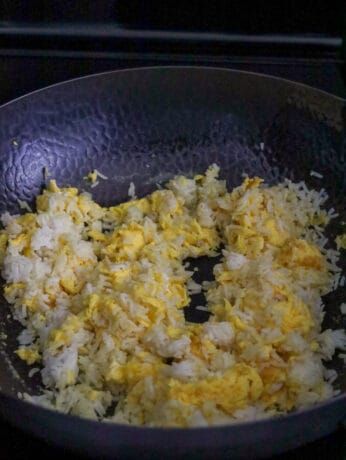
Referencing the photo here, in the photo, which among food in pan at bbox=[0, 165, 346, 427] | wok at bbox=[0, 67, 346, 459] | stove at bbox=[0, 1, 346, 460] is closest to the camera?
food in pan at bbox=[0, 165, 346, 427]

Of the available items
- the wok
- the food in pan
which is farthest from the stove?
the food in pan

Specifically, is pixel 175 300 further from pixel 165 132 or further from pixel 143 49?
pixel 143 49

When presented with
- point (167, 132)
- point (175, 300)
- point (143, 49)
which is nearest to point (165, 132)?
point (167, 132)

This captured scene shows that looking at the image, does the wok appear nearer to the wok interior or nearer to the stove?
the wok interior

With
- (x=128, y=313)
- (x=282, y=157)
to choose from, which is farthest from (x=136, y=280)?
(x=282, y=157)

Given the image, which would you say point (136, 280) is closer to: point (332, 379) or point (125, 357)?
point (125, 357)

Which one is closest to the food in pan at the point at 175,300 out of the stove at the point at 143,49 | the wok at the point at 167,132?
the wok at the point at 167,132

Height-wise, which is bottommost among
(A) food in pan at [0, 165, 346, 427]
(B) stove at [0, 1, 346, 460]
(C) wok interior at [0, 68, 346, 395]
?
(A) food in pan at [0, 165, 346, 427]
